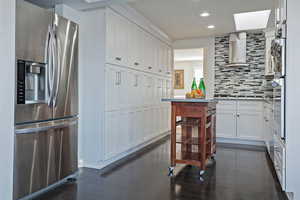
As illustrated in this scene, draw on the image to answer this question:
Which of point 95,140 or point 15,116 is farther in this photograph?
point 95,140

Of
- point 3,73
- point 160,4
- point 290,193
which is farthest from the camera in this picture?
point 160,4

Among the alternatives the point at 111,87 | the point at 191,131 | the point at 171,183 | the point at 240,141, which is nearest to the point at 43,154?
the point at 111,87

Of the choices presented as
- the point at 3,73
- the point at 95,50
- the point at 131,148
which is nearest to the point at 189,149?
the point at 131,148

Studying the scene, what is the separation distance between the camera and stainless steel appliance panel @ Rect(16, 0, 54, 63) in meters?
2.10

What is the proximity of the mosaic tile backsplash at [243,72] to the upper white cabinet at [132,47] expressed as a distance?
4.43ft

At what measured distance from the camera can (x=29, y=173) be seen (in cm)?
222

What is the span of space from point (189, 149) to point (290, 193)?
4.39 ft

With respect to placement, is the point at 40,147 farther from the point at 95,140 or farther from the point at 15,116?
the point at 95,140

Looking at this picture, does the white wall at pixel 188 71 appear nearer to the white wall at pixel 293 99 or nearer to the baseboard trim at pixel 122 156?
the baseboard trim at pixel 122 156

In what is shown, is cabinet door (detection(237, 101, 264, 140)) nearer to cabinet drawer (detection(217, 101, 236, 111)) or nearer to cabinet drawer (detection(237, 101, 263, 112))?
cabinet drawer (detection(237, 101, 263, 112))

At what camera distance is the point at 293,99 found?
2.25 metres

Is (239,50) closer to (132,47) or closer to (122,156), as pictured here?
(132,47)

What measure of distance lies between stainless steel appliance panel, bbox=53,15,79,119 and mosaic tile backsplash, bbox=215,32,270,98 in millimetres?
3785

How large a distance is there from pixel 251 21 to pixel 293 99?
346 cm
